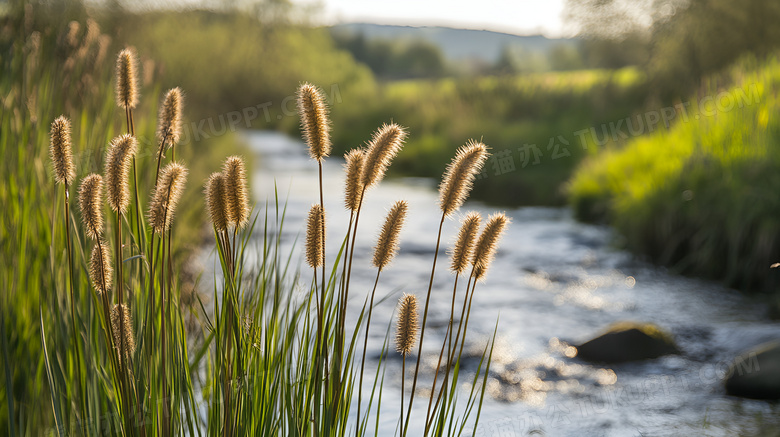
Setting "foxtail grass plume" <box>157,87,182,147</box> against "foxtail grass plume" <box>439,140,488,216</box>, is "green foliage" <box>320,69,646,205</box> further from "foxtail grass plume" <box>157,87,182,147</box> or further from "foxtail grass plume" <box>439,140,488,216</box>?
"foxtail grass plume" <box>157,87,182,147</box>

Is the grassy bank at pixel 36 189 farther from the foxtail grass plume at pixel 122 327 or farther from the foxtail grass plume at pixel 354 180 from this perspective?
the foxtail grass plume at pixel 354 180

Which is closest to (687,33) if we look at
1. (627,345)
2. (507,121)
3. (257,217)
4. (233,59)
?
(507,121)

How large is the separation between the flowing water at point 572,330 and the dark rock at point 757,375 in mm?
107

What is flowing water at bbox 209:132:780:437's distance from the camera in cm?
382

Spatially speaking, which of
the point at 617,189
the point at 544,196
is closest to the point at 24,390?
the point at 617,189

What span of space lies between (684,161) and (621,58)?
14.7 m

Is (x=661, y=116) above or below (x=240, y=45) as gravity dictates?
below

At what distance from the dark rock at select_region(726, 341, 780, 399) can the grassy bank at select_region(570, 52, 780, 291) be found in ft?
6.45

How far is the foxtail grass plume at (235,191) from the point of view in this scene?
128 centimetres

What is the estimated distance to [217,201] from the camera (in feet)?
4.20

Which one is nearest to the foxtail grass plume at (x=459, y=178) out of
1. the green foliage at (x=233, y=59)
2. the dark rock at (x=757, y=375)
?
the dark rock at (x=757, y=375)

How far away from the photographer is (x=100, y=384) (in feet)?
5.82

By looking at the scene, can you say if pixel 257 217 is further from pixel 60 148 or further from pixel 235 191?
pixel 60 148

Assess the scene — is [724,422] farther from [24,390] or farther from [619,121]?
[619,121]
